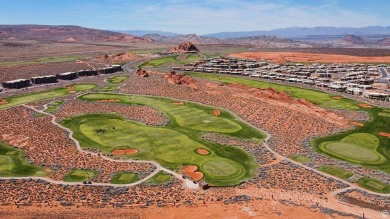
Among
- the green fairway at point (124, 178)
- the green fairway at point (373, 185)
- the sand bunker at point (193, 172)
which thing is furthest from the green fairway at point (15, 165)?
the green fairway at point (373, 185)

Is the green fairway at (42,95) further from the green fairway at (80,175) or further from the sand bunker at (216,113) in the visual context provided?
the sand bunker at (216,113)

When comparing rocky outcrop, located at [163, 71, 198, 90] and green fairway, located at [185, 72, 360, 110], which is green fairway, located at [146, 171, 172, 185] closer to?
green fairway, located at [185, 72, 360, 110]

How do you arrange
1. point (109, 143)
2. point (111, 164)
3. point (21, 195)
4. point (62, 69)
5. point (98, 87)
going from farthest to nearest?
point (62, 69) < point (98, 87) < point (109, 143) < point (111, 164) < point (21, 195)

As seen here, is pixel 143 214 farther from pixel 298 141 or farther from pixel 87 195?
pixel 298 141

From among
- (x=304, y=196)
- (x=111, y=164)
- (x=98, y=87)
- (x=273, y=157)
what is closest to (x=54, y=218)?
(x=111, y=164)

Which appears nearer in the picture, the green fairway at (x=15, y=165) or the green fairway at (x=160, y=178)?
the green fairway at (x=160, y=178)

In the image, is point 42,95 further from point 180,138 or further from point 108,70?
point 180,138

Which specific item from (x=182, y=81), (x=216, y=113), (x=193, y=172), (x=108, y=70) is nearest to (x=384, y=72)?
(x=182, y=81)

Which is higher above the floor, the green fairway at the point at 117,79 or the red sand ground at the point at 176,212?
the green fairway at the point at 117,79
